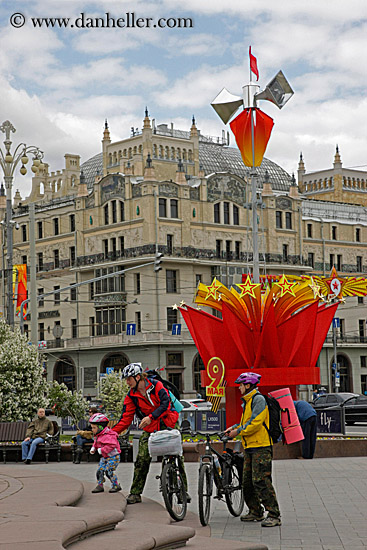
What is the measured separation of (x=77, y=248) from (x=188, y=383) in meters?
14.2

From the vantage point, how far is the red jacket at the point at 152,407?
11.5 meters

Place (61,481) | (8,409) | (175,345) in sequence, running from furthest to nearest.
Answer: (175,345) < (8,409) < (61,481)

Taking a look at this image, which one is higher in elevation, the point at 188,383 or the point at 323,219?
the point at 323,219

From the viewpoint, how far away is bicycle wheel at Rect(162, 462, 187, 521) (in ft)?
35.0

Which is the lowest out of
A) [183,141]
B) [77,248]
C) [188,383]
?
[188,383]

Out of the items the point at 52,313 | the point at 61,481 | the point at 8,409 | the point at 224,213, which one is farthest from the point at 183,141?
the point at 61,481

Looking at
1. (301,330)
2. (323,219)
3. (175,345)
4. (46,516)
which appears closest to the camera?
(46,516)

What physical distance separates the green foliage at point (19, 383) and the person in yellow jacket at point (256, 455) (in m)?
13.7

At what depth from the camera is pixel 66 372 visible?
67312 mm

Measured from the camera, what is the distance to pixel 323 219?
75.4 m

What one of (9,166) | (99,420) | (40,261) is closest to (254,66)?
(9,166)

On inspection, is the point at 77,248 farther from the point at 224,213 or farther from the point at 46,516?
the point at 46,516

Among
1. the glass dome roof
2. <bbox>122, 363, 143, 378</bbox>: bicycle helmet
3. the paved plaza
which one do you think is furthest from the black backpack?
the glass dome roof

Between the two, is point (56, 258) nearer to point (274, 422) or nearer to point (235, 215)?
point (235, 215)
